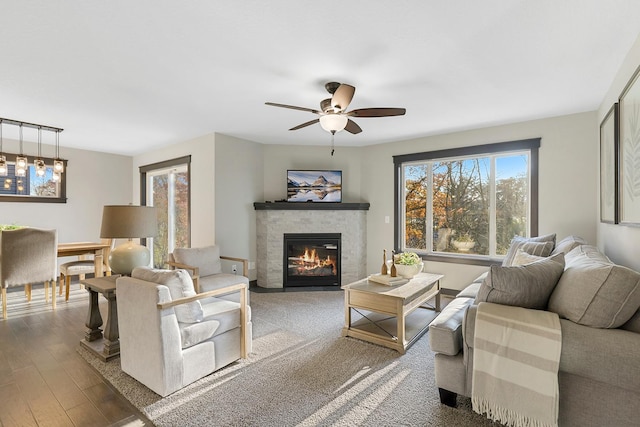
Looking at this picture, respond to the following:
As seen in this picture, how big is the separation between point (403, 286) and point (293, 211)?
2.47 meters

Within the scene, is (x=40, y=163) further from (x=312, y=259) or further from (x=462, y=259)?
(x=462, y=259)

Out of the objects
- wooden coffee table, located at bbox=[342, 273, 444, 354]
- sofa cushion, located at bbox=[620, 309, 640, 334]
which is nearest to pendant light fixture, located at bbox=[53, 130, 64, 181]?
wooden coffee table, located at bbox=[342, 273, 444, 354]

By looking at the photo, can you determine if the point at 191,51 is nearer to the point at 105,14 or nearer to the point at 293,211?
the point at 105,14

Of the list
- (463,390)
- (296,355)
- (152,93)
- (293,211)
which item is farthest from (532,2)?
(293,211)

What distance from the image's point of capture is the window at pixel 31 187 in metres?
4.98

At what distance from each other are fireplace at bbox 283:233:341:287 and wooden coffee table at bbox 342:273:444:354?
5.32 feet

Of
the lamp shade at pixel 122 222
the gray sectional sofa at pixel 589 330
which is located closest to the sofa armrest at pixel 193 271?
the lamp shade at pixel 122 222

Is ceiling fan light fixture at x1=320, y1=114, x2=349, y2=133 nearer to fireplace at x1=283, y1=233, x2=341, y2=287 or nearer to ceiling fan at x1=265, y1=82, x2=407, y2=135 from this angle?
ceiling fan at x1=265, y1=82, x2=407, y2=135

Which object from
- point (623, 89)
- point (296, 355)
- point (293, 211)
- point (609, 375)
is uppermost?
point (623, 89)

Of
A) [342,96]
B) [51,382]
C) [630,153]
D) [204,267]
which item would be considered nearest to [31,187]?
[204,267]

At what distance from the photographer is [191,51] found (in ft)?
7.48

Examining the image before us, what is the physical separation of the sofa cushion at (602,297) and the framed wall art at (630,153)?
0.87 meters

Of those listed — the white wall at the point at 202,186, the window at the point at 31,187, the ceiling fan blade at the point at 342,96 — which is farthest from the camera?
the window at the point at 31,187

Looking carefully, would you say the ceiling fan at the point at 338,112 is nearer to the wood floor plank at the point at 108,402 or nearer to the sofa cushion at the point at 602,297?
the sofa cushion at the point at 602,297
